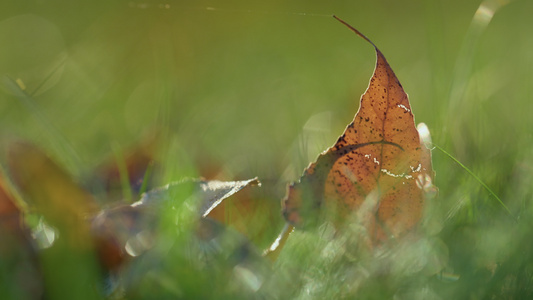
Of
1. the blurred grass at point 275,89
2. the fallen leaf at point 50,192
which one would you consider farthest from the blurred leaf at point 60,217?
the blurred grass at point 275,89

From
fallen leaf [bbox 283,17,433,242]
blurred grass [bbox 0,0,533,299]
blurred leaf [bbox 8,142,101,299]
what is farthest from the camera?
blurred grass [bbox 0,0,533,299]

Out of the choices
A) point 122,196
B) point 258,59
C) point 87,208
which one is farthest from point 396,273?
point 258,59

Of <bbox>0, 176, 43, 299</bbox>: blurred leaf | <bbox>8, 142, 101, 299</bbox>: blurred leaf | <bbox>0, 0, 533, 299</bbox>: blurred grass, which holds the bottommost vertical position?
<bbox>0, 0, 533, 299</bbox>: blurred grass

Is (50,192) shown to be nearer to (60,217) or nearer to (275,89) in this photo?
(60,217)

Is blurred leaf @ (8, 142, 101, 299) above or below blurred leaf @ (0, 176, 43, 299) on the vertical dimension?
above

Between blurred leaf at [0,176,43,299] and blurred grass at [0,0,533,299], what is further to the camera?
blurred grass at [0,0,533,299]

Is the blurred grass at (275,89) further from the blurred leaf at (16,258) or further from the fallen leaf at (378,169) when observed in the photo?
the blurred leaf at (16,258)

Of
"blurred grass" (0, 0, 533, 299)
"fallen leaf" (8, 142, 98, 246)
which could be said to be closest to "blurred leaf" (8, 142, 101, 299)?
"fallen leaf" (8, 142, 98, 246)

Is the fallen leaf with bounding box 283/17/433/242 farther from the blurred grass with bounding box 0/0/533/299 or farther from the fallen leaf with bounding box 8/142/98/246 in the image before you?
the fallen leaf with bounding box 8/142/98/246
